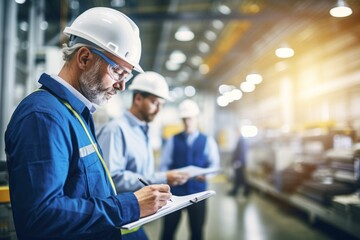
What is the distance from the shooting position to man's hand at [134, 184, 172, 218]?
3.94ft

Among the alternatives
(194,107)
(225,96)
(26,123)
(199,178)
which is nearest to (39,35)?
(194,107)

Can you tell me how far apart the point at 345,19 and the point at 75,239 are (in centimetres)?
521

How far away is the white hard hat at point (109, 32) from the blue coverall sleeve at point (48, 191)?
1.21ft

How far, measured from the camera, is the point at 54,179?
1017mm

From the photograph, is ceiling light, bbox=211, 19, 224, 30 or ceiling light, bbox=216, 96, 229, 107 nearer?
ceiling light, bbox=211, 19, 224, 30

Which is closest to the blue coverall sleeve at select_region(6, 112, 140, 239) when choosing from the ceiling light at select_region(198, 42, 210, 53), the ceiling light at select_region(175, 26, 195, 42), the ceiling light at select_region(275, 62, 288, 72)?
the ceiling light at select_region(275, 62, 288, 72)

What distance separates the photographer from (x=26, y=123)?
1044 millimetres

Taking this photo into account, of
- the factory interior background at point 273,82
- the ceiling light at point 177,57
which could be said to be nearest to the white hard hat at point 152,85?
the factory interior background at point 273,82

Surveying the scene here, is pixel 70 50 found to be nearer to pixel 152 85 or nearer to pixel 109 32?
pixel 109 32

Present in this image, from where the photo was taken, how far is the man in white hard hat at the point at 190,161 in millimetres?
3340

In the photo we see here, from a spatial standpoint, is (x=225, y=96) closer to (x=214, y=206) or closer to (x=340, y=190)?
(x=214, y=206)

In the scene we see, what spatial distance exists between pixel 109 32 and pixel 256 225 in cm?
513

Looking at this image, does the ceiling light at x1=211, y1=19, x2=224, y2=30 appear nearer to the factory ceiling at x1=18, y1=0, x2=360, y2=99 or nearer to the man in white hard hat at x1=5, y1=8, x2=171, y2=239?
the factory ceiling at x1=18, y1=0, x2=360, y2=99

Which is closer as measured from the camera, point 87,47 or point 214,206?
point 87,47
